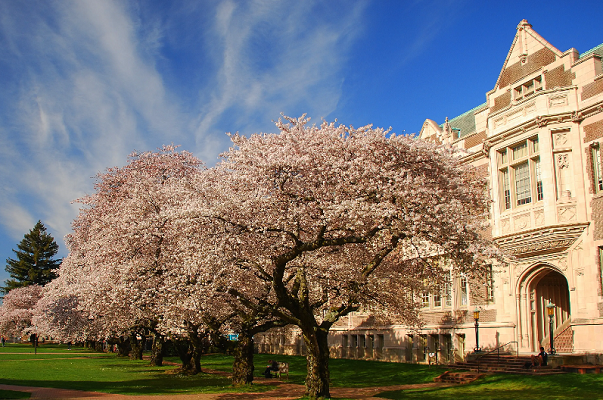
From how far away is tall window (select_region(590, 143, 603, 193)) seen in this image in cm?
2259

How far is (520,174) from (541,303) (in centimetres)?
668

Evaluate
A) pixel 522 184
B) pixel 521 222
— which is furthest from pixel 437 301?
pixel 522 184

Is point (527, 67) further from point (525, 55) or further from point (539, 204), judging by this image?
point (539, 204)

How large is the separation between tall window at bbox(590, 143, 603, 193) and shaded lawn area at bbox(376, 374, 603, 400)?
8.24 meters

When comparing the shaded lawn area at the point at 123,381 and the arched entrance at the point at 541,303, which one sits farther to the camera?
the arched entrance at the point at 541,303

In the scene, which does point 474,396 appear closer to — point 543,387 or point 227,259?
point 543,387

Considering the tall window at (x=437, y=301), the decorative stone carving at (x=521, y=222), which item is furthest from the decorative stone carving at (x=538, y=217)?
the tall window at (x=437, y=301)

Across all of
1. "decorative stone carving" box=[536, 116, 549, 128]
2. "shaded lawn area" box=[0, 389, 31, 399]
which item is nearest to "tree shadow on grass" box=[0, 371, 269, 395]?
"shaded lawn area" box=[0, 389, 31, 399]

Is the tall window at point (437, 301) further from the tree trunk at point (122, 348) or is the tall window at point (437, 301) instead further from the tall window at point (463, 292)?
the tree trunk at point (122, 348)

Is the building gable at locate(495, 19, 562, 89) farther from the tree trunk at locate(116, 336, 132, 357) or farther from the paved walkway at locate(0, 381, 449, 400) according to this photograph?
the tree trunk at locate(116, 336, 132, 357)

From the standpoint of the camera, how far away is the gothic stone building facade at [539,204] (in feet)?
74.4

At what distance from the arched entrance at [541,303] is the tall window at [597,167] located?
4591 mm

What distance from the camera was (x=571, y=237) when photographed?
75.8 feet

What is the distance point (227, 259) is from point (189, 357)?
16632 millimetres
